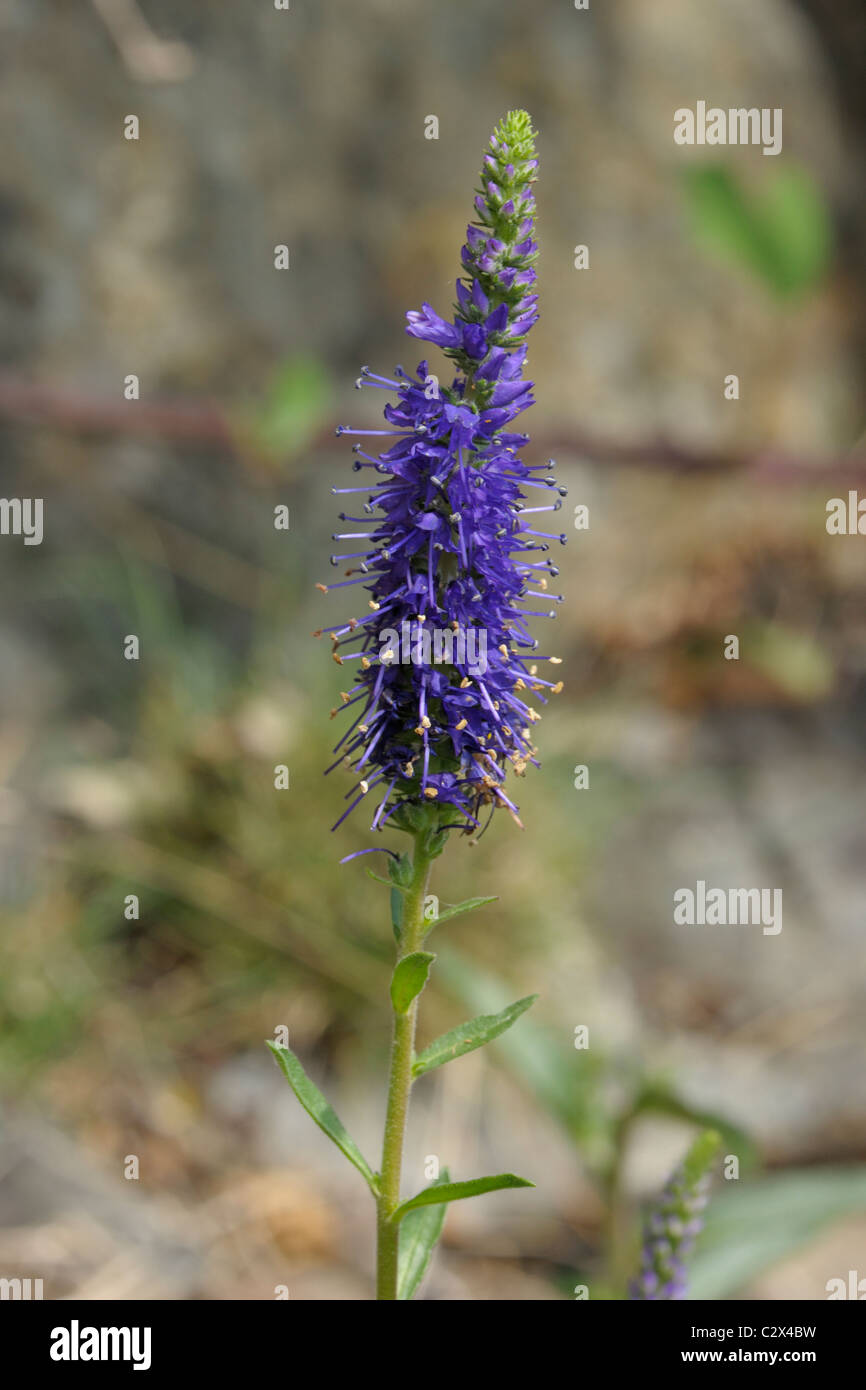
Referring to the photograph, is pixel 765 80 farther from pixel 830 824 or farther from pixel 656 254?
pixel 830 824

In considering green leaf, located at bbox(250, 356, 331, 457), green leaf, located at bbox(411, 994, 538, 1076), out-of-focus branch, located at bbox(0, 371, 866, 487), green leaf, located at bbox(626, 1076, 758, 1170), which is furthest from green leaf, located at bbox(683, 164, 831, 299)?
green leaf, located at bbox(411, 994, 538, 1076)

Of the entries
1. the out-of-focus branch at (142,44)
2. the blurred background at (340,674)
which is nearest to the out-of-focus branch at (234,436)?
the blurred background at (340,674)

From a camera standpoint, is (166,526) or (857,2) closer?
(166,526)

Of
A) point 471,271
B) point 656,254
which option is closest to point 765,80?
point 656,254

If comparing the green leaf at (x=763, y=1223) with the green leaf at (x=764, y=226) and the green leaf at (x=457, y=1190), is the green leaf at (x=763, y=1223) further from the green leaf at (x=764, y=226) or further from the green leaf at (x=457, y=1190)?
the green leaf at (x=764, y=226)

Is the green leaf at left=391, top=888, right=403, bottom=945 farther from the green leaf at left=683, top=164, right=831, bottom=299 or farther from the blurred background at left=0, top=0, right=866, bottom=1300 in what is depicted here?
the green leaf at left=683, top=164, right=831, bottom=299

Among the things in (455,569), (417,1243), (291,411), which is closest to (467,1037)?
(417,1243)
